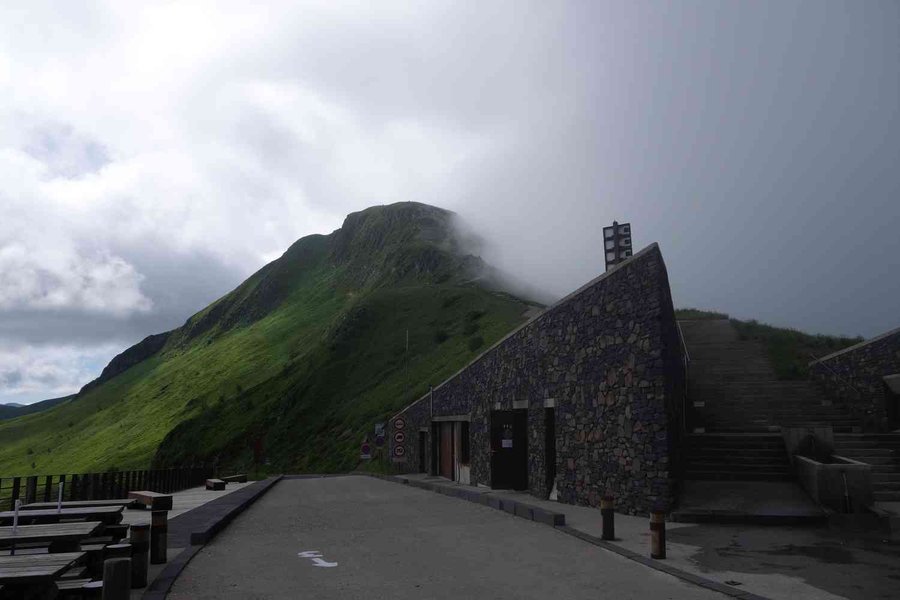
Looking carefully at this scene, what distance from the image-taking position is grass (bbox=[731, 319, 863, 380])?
2388 cm

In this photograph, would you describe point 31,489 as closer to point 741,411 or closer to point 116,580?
point 116,580

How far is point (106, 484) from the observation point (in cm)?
2272

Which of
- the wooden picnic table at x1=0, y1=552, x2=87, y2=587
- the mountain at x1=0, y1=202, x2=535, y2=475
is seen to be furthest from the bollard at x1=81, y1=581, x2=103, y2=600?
the mountain at x1=0, y1=202, x2=535, y2=475

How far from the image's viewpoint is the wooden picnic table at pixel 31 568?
545 centimetres

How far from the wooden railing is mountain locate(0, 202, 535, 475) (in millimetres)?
17179

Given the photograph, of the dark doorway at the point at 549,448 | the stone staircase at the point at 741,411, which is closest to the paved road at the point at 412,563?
the dark doorway at the point at 549,448

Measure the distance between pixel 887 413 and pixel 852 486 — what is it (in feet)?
25.0

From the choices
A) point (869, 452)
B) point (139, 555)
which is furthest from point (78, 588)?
point (869, 452)

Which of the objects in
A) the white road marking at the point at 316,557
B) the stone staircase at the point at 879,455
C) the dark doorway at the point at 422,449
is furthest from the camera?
the dark doorway at the point at 422,449

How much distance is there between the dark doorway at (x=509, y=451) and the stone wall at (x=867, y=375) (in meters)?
8.83

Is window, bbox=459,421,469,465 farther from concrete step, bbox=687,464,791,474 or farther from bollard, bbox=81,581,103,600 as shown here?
bollard, bbox=81,581,103,600

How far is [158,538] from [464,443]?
1612cm

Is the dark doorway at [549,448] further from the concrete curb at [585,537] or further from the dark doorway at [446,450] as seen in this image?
the dark doorway at [446,450]

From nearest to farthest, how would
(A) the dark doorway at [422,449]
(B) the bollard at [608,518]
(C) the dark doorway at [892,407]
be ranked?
(B) the bollard at [608,518] → (C) the dark doorway at [892,407] → (A) the dark doorway at [422,449]
